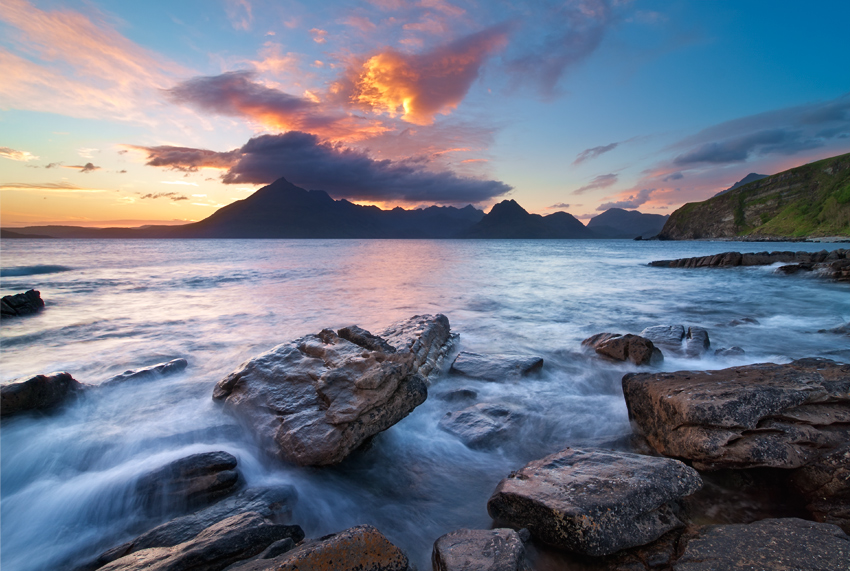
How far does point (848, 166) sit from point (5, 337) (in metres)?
120

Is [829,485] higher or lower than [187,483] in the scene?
higher

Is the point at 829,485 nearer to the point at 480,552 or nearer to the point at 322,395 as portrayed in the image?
the point at 480,552

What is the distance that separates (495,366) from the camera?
731 cm

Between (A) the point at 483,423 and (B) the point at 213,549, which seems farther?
(A) the point at 483,423

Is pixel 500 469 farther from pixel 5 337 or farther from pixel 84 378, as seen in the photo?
pixel 5 337

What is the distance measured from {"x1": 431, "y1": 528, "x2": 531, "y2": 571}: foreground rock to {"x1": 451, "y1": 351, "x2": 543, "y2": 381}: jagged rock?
162 inches

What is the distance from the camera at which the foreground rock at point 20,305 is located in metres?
12.1

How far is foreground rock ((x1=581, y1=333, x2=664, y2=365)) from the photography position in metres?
7.31

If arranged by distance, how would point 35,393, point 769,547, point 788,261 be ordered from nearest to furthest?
point 769,547, point 35,393, point 788,261

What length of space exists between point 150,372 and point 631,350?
9.25 m

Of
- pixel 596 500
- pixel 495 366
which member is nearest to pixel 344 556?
pixel 596 500

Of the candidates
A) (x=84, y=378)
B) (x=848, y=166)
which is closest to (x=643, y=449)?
(x=84, y=378)

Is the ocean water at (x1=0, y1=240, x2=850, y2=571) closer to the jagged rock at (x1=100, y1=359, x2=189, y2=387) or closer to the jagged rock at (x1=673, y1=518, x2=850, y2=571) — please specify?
the jagged rock at (x1=100, y1=359, x2=189, y2=387)

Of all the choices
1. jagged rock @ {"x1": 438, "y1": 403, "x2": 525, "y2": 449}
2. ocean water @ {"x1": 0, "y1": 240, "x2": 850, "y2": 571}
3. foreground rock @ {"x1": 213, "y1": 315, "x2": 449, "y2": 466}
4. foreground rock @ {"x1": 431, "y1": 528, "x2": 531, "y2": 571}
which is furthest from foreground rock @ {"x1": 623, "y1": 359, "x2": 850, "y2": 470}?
foreground rock @ {"x1": 213, "y1": 315, "x2": 449, "y2": 466}
